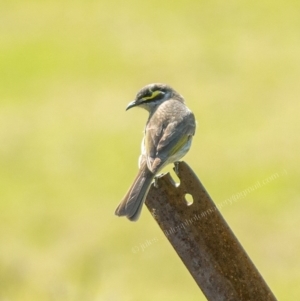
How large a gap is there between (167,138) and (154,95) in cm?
87

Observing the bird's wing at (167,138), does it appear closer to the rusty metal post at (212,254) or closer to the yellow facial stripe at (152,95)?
the yellow facial stripe at (152,95)

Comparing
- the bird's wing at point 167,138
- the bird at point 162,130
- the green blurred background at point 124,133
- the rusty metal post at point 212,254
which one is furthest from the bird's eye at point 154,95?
the rusty metal post at point 212,254

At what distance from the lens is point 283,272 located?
12.9 m

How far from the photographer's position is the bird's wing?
24.1ft

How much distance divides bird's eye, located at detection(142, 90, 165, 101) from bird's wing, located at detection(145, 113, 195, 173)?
1.74 ft

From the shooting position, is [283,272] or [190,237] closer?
[190,237]

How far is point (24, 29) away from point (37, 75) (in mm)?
3131

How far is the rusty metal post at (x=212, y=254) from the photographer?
5023 mm

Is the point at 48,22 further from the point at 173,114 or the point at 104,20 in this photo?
the point at 173,114

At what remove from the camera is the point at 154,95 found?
27.5 feet

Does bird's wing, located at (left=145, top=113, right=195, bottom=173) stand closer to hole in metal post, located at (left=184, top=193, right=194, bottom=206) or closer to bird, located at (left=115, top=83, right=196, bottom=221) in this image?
bird, located at (left=115, top=83, right=196, bottom=221)

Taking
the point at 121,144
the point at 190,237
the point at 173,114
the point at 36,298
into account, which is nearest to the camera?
the point at 190,237

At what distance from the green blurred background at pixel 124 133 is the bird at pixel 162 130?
1635 millimetres

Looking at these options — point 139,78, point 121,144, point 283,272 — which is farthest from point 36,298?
point 139,78
